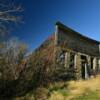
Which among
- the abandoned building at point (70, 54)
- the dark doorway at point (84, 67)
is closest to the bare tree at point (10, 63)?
the abandoned building at point (70, 54)

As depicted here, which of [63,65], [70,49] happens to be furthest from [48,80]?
[70,49]

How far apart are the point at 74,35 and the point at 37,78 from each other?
25.7 ft

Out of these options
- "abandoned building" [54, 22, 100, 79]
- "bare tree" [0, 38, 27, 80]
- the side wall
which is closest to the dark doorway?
"abandoned building" [54, 22, 100, 79]

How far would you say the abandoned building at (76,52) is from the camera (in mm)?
15845

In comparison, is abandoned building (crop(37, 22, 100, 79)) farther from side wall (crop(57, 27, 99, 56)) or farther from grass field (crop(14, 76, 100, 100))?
grass field (crop(14, 76, 100, 100))

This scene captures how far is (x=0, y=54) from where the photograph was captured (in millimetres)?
13414

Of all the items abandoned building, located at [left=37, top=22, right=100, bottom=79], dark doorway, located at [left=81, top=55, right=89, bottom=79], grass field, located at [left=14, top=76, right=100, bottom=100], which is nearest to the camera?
grass field, located at [left=14, top=76, right=100, bottom=100]

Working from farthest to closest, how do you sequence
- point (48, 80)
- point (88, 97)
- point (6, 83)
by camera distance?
point (48, 80) < point (6, 83) < point (88, 97)

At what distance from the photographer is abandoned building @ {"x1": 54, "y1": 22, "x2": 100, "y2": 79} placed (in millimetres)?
15845

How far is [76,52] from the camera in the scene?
737 inches

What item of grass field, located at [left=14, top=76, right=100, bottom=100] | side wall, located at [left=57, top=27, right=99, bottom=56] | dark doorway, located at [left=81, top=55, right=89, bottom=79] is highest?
side wall, located at [left=57, top=27, right=99, bottom=56]

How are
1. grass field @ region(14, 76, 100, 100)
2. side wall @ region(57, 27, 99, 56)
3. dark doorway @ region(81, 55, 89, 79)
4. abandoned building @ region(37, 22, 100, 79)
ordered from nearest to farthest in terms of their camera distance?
grass field @ region(14, 76, 100, 100) < abandoned building @ region(37, 22, 100, 79) < side wall @ region(57, 27, 99, 56) < dark doorway @ region(81, 55, 89, 79)

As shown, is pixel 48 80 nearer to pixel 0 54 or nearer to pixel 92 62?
pixel 0 54

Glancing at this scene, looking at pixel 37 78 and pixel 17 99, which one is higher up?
pixel 37 78
